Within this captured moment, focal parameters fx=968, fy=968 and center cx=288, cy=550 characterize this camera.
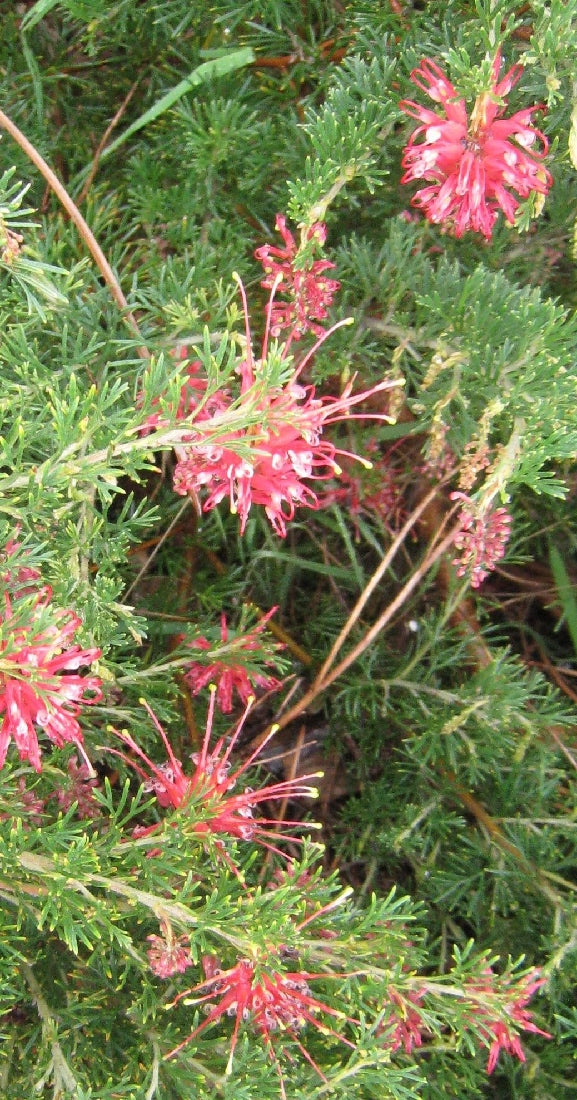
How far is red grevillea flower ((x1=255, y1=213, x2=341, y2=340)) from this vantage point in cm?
105

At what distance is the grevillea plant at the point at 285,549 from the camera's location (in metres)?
0.96

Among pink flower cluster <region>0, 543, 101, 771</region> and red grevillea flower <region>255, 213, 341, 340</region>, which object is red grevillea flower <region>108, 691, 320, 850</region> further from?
red grevillea flower <region>255, 213, 341, 340</region>

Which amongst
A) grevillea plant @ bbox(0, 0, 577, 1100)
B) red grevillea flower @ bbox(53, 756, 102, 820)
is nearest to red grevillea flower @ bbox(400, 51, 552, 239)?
grevillea plant @ bbox(0, 0, 577, 1100)

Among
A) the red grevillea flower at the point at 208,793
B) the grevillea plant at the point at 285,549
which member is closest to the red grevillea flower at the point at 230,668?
the grevillea plant at the point at 285,549

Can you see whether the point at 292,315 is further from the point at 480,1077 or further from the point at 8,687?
the point at 480,1077

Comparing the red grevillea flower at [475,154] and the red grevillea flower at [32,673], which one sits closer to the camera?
the red grevillea flower at [32,673]

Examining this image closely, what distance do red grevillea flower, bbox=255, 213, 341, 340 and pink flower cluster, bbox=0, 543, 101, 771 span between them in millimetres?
427

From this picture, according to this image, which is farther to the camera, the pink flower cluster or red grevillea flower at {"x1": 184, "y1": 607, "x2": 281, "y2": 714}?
red grevillea flower at {"x1": 184, "y1": 607, "x2": 281, "y2": 714}

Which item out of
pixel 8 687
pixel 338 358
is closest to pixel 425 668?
pixel 338 358

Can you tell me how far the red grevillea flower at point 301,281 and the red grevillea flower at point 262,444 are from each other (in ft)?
0.40

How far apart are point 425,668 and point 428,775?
0.15m

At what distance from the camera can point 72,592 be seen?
105 centimetres

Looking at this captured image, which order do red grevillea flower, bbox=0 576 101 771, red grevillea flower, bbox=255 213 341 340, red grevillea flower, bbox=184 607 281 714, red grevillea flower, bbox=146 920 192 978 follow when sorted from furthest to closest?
red grevillea flower, bbox=184 607 281 714 → red grevillea flower, bbox=255 213 341 340 → red grevillea flower, bbox=146 920 192 978 → red grevillea flower, bbox=0 576 101 771

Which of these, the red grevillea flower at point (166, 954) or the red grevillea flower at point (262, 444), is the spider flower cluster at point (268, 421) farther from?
the red grevillea flower at point (166, 954)
